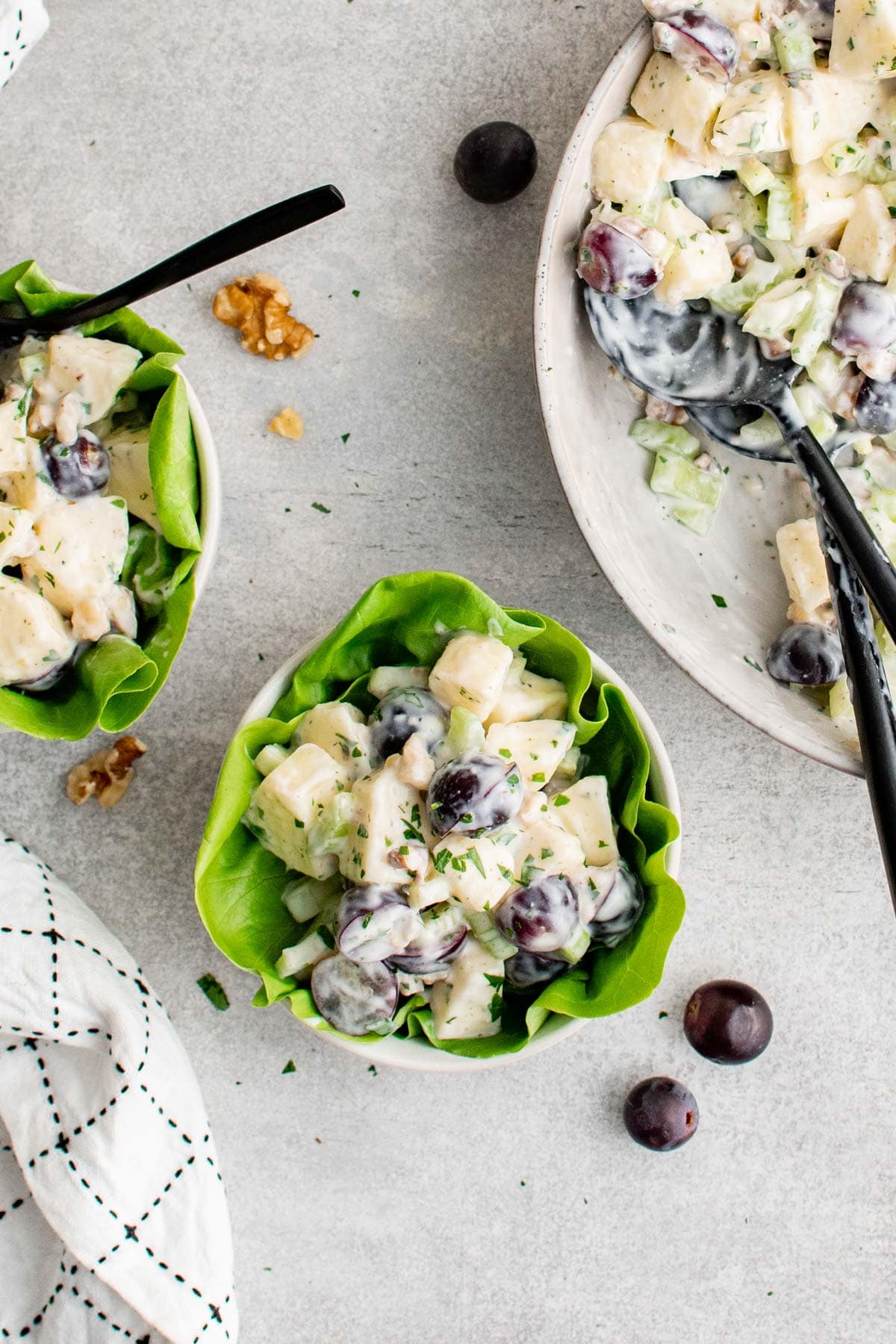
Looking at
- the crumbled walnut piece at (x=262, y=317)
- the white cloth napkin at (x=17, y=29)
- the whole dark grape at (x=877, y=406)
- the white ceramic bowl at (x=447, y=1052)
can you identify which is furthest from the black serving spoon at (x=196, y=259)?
the whole dark grape at (x=877, y=406)

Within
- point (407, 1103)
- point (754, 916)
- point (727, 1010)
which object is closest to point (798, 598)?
point (754, 916)

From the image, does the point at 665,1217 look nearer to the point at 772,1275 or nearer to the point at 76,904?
the point at 772,1275

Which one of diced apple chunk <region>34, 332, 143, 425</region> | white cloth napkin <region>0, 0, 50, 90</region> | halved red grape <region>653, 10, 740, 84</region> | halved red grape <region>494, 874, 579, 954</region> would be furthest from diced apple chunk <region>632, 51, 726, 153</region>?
halved red grape <region>494, 874, 579, 954</region>

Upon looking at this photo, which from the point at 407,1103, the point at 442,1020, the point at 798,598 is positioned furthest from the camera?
the point at 407,1103

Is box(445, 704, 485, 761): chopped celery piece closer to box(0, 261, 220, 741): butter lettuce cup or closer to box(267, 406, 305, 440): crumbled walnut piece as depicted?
box(0, 261, 220, 741): butter lettuce cup

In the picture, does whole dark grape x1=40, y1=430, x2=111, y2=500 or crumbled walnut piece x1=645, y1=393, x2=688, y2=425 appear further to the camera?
crumbled walnut piece x1=645, y1=393, x2=688, y2=425

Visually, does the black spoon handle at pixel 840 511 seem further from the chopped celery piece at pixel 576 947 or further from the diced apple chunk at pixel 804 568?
the chopped celery piece at pixel 576 947

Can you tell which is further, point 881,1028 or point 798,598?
point 881,1028
